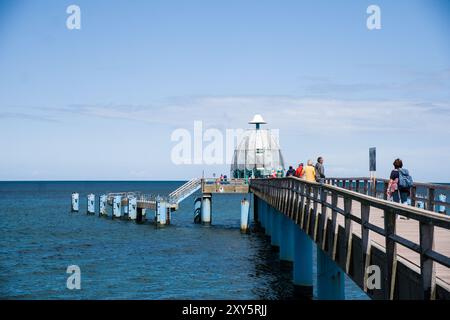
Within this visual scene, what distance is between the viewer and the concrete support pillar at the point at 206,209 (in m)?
59.4

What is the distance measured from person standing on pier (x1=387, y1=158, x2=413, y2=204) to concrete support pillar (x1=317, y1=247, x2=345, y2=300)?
2.55 m

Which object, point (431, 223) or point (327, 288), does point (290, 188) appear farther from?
point (431, 223)

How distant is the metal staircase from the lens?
5778 centimetres

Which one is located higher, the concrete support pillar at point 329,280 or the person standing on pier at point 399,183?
the person standing on pier at point 399,183

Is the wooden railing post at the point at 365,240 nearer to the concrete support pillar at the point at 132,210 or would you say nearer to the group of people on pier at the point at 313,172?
the group of people on pier at the point at 313,172

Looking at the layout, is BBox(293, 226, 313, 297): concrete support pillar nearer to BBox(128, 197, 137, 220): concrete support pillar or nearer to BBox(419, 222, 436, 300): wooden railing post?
BBox(419, 222, 436, 300): wooden railing post

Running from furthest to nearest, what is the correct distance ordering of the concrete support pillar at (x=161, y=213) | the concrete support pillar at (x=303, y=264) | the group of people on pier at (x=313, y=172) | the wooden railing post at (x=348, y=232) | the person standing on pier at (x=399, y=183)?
the concrete support pillar at (x=161, y=213)
the concrete support pillar at (x=303, y=264)
the group of people on pier at (x=313, y=172)
the person standing on pier at (x=399, y=183)
the wooden railing post at (x=348, y=232)

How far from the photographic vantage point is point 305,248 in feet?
79.6

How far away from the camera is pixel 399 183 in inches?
644

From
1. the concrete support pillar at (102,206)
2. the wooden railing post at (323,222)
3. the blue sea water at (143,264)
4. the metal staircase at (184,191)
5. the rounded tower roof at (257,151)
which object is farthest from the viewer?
the rounded tower roof at (257,151)

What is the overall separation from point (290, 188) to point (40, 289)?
40.0 ft

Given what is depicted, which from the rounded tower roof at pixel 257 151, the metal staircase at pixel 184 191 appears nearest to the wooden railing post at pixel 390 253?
the metal staircase at pixel 184 191

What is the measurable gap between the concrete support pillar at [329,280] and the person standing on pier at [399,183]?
8.36 feet
